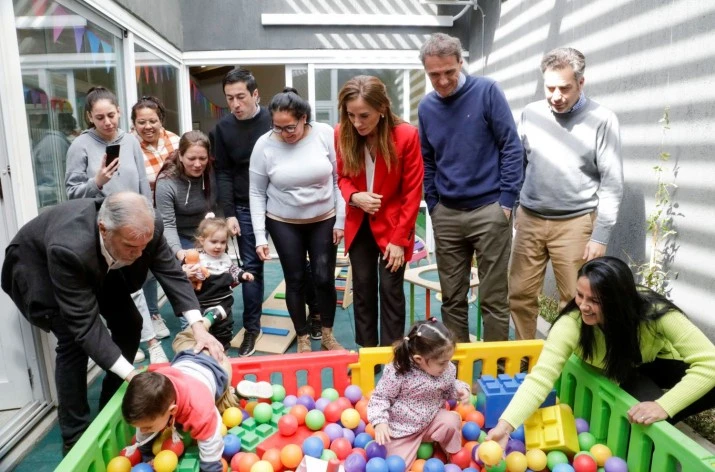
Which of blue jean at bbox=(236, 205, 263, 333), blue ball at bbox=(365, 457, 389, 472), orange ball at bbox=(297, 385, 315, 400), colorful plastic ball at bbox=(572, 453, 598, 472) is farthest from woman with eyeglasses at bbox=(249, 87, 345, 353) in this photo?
colorful plastic ball at bbox=(572, 453, 598, 472)

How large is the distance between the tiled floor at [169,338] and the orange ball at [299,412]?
0.90 m

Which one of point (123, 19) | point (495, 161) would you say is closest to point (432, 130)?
point (495, 161)

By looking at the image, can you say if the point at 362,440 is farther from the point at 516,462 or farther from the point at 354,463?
the point at 516,462

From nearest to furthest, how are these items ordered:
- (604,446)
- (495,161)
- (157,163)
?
1. (604,446)
2. (495,161)
3. (157,163)

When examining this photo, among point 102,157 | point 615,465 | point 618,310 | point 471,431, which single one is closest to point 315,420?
point 471,431

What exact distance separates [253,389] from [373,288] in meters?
0.73

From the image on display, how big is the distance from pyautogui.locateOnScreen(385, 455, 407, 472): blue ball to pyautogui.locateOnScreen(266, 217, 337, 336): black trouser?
1104mm

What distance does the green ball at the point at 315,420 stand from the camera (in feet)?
7.05

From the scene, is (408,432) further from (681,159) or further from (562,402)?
(681,159)

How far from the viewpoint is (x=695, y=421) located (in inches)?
81.9

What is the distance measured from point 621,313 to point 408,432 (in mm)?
833

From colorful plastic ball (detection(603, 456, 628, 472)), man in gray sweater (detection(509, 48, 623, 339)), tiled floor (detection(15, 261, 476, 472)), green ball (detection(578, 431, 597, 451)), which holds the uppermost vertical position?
man in gray sweater (detection(509, 48, 623, 339))

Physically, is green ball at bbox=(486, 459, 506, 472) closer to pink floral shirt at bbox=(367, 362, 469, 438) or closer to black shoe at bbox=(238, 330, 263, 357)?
pink floral shirt at bbox=(367, 362, 469, 438)

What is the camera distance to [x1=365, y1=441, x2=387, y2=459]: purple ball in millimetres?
1925
